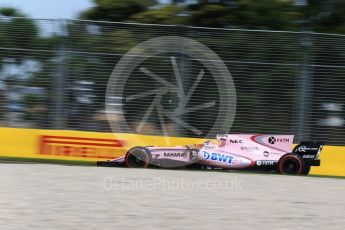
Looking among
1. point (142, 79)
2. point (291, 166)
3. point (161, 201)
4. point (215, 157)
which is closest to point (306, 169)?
point (291, 166)

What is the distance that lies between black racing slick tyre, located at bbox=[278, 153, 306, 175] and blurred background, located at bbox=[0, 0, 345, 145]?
82cm

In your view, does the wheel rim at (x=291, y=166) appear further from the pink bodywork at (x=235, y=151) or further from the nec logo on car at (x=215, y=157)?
the nec logo on car at (x=215, y=157)

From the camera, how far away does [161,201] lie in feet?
21.4

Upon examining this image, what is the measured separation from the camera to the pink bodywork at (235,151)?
10375 mm

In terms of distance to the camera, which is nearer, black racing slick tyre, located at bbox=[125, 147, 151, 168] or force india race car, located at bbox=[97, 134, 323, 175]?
force india race car, located at bbox=[97, 134, 323, 175]

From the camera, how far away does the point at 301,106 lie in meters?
11.0

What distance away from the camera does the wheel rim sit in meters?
10.2

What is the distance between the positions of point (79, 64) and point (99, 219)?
20.0ft

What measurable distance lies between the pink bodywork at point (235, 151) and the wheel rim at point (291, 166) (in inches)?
7.8

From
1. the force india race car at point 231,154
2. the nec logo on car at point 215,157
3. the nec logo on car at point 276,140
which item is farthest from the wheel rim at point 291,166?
the nec logo on car at point 215,157

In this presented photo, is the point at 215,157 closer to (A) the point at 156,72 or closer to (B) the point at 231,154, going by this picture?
(B) the point at 231,154

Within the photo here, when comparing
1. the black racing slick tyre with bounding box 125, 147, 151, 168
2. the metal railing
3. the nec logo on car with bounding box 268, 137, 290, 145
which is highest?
the metal railing

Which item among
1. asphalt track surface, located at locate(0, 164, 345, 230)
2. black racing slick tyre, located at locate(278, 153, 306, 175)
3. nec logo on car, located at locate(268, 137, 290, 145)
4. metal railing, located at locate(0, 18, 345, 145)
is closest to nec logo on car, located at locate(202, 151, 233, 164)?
metal railing, located at locate(0, 18, 345, 145)

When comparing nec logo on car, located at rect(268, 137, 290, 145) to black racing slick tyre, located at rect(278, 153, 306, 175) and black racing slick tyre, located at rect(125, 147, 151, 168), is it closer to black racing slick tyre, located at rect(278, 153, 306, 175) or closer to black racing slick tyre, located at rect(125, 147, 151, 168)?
black racing slick tyre, located at rect(278, 153, 306, 175)
